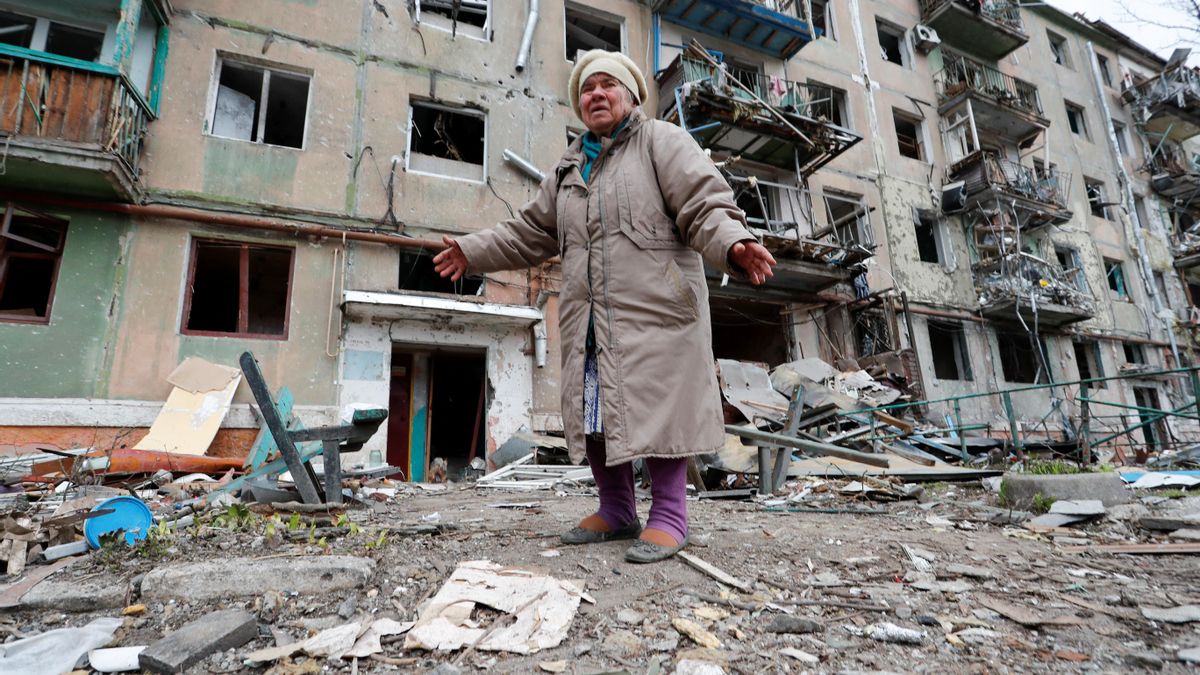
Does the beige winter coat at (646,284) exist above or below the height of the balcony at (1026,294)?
below

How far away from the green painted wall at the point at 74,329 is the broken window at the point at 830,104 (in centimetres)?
1419

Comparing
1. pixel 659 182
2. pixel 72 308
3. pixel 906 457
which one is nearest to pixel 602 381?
pixel 659 182

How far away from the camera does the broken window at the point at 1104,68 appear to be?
19.6 metres

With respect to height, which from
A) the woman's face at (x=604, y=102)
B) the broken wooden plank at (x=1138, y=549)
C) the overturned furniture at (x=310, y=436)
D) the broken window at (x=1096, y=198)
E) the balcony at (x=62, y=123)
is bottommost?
the broken wooden plank at (x=1138, y=549)

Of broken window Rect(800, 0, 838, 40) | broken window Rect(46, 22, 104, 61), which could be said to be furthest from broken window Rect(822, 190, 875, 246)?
broken window Rect(46, 22, 104, 61)

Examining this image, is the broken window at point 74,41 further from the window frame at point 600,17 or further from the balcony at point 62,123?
the window frame at point 600,17

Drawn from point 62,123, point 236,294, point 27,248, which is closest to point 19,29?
point 62,123

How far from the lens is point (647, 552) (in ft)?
6.56

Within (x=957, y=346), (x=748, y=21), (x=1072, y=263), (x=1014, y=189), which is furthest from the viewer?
(x=1072, y=263)

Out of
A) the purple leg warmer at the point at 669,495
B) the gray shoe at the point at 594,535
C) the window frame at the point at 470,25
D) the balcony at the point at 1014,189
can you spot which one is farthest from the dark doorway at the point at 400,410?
→ the balcony at the point at 1014,189

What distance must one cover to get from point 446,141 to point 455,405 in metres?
4.97

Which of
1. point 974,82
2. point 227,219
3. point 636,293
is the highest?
point 974,82

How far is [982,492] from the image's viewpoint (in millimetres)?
4570

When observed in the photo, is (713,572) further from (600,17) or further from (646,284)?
(600,17)
